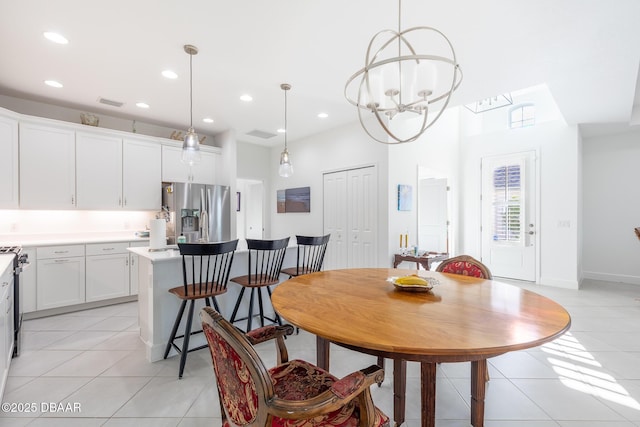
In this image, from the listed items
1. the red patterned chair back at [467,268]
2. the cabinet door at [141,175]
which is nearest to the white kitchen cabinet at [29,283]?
the cabinet door at [141,175]

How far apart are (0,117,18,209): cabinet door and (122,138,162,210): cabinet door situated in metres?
1.12

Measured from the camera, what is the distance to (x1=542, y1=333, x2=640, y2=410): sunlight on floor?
2000 mm

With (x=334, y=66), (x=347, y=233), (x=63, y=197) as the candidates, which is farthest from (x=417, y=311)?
(x=63, y=197)

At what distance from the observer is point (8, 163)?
339 cm

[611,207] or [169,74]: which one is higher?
[169,74]

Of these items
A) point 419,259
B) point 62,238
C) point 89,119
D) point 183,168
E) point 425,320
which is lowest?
point 419,259

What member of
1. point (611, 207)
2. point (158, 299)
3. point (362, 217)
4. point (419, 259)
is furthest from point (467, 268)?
point (611, 207)

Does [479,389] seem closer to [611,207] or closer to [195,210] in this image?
[195,210]

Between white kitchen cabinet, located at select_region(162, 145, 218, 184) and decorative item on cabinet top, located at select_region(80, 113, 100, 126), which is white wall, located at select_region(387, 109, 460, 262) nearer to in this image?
white kitchen cabinet, located at select_region(162, 145, 218, 184)

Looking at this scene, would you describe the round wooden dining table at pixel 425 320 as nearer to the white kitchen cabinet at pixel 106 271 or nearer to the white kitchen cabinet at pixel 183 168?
the white kitchen cabinet at pixel 106 271

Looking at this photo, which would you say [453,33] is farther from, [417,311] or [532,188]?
[532,188]

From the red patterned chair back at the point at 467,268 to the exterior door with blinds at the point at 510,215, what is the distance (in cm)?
370

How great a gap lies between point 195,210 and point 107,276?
4.76 feet

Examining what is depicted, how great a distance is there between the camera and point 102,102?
154 inches
